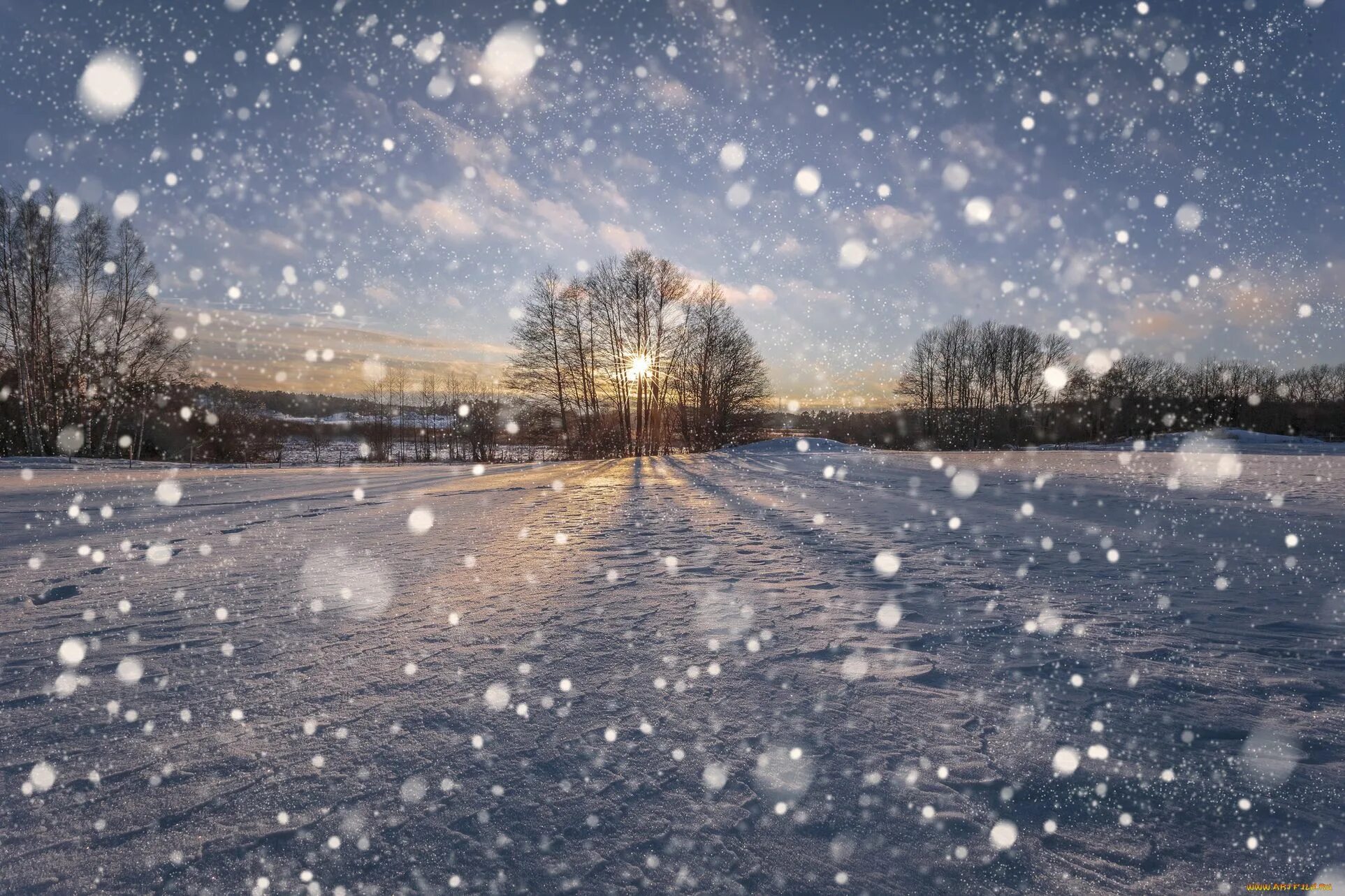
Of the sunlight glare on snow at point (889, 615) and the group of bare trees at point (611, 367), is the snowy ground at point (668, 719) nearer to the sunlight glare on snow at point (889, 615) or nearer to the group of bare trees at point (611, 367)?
the sunlight glare on snow at point (889, 615)

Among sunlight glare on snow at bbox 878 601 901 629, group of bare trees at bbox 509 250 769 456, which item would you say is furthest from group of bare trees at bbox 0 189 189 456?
sunlight glare on snow at bbox 878 601 901 629

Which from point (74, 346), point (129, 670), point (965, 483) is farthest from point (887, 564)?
point (74, 346)

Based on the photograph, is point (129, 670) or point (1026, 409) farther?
Answer: point (1026, 409)

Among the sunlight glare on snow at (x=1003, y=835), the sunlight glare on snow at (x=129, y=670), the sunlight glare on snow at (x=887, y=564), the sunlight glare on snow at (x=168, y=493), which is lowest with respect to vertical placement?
the sunlight glare on snow at (x=887, y=564)

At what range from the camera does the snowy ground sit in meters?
1.37

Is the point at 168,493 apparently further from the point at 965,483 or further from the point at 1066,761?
the point at 965,483

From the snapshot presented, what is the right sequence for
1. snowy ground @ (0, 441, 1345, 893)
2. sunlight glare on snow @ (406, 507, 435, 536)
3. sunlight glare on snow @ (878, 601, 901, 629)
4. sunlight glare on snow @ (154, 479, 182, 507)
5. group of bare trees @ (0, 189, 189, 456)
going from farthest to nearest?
group of bare trees @ (0, 189, 189, 456) → sunlight glare on snow @ (154, 479, 182, 507) → sunlight glare on snow @ (406, 507, 435, 536) → sunlight glare on snow @ (878, 601, 901, 629) → snowy ground @ (0, 441, 1345, 893)

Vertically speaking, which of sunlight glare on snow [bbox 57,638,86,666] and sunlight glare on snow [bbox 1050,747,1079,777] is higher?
sunlight glare on snow [bbox 57,638,86,666]

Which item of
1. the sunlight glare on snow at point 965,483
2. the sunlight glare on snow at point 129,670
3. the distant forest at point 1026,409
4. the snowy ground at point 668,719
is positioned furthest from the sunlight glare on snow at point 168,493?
the distant forest at point 1026,409

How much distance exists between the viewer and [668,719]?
2031 millimetres

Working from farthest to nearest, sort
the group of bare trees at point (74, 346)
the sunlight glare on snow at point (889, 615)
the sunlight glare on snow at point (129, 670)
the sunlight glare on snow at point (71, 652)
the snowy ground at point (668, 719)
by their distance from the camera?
the group of bare trees at point (74, 346)
the sunlight glare on snow at point (889, 615)
the sunlight glare on snow at point (71, 652)
the sunlight glare on snow at point (129, 670)
the snowy ground at point (668, 719)

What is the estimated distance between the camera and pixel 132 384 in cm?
2183

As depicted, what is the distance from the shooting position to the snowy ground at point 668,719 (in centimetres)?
137

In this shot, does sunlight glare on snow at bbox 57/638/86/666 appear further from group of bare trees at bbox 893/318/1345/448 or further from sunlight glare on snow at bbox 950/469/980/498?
group of bare trees at bbox 893/318/1345/448
